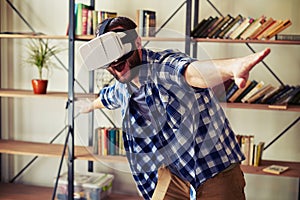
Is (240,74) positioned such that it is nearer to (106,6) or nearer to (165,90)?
(165,90)

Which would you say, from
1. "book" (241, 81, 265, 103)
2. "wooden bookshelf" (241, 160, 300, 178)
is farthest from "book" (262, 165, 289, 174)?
"book" (241, 81, 265, 103)

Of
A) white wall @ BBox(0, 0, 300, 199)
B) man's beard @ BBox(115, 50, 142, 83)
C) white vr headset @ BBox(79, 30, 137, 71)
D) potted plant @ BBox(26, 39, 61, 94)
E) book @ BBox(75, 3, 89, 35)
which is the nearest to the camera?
white vr headset @ BBox(79, 30, 137, 71)

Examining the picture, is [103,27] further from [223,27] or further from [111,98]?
[223,27]

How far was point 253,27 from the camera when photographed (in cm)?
230

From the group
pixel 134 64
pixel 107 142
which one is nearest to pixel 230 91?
pixel 107 142

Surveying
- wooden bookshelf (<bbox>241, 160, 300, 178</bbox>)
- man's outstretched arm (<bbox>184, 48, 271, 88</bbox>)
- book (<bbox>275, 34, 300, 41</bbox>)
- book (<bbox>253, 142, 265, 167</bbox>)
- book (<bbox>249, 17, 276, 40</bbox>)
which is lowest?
wooden bookshelf (<bbox>241, 160, 300, 178</bbox>)

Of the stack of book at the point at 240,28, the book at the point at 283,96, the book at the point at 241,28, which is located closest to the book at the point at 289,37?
the stack of book at the point at 240,28

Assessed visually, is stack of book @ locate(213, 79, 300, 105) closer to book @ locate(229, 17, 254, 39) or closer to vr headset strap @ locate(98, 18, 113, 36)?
book @ locate(229, 17, 254, 39)

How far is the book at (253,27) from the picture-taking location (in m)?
2.29

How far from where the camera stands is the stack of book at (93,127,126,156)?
2543mm

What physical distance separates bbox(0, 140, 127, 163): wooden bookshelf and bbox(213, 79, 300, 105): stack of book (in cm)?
67

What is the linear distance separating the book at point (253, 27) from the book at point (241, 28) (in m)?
0.01

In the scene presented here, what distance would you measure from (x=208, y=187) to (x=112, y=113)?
1.03 m

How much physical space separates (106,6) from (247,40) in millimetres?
959
